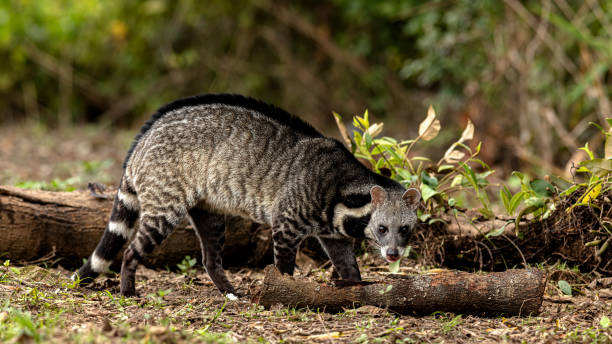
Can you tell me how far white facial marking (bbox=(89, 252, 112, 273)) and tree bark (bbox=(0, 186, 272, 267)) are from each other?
54 centimetres

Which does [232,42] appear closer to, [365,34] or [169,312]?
[365,34]

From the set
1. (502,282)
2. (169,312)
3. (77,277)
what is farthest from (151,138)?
(502,282)

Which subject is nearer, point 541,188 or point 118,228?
point 541,188

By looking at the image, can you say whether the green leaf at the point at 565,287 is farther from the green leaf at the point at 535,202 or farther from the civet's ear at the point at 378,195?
the civet's ear at the point at 378,195

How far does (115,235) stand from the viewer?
5.93m

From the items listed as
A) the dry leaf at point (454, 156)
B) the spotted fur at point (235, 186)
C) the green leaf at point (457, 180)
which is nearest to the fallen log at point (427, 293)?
the spotted fur at point (235, 186)

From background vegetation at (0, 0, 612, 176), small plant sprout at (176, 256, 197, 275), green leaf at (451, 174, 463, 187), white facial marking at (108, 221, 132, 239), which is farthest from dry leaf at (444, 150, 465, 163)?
background vegetation at (0, 0, 612, 176)

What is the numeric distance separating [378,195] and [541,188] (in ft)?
5.18

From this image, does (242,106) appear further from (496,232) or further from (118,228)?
(496,232)

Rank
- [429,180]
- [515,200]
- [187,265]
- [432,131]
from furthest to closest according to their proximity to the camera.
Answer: [187,265] < [432,131] < [429,180] < [515,200]

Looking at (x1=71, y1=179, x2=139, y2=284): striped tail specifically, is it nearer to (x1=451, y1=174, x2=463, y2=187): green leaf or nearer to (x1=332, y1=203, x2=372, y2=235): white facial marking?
(x1=332, y1=203, x2=372, y2=235): white facial marking

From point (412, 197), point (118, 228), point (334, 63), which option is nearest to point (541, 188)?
point (412, 197)

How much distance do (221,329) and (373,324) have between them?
1124 mm

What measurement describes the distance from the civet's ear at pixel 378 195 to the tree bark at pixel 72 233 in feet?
5.33
